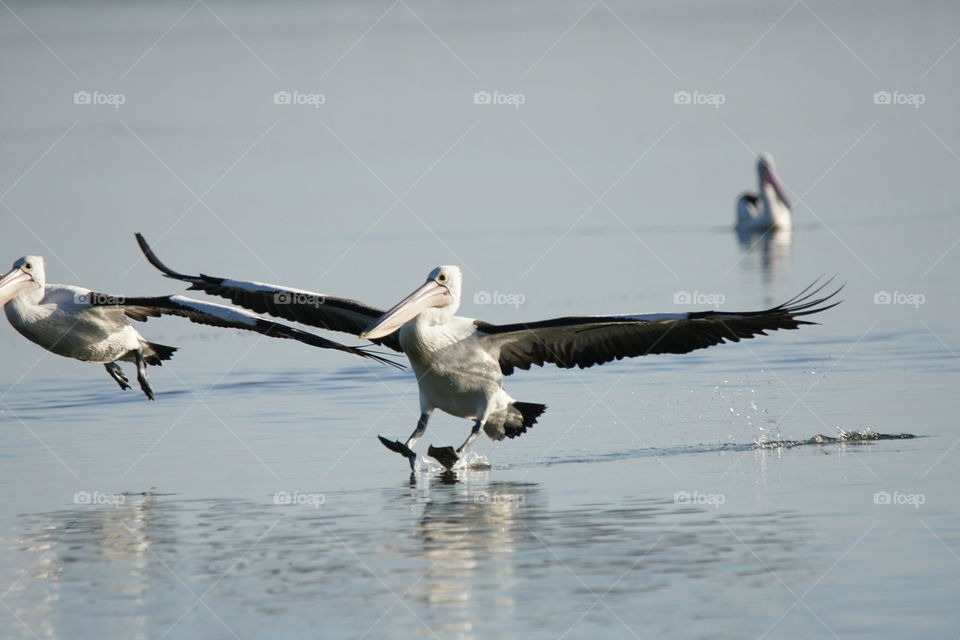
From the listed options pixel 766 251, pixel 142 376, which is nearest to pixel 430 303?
pixel 142 376

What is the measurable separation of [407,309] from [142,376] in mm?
3501

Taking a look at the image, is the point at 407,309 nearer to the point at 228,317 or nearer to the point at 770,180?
the point at 228,317

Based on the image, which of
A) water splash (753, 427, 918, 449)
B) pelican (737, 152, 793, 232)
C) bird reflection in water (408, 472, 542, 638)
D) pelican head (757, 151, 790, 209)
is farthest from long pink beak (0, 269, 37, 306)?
pelican head (757, 151, 790, 209)

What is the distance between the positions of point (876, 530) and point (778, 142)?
3499cm

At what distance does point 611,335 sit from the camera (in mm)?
12273

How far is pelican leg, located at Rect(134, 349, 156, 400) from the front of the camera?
1412cm

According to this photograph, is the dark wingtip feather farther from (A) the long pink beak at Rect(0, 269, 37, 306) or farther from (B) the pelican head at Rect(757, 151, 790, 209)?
(B) the pelican head at Rect(757, 151, 790, 209)

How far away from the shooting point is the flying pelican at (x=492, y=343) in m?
11.7

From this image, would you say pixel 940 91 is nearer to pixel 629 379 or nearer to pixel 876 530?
pixel 629 379

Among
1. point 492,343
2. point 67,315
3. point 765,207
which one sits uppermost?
point 765,207

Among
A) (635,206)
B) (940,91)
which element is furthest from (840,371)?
(940,91)

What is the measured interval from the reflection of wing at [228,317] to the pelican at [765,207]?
63.1 ft

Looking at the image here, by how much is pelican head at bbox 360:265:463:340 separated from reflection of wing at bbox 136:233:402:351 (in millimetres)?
673

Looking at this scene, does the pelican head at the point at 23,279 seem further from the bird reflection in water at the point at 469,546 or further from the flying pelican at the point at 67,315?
the bird reflection in water at the point at 469,546
